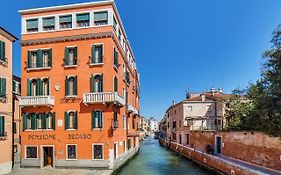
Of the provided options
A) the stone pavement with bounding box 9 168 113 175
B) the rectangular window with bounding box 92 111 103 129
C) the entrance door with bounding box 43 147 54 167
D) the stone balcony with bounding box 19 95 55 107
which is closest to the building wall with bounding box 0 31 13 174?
the stone pavement with bounding box 9 168 113 175

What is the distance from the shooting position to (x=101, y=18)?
19859 millimetres

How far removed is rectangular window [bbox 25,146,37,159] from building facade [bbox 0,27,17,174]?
2272 millimetres

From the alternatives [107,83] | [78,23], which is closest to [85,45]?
[78,23]

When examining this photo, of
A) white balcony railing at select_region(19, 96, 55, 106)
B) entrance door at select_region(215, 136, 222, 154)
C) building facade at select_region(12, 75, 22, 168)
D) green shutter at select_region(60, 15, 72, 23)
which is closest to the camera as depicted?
white balcony railing at select_region(19, 96, 55, 106)

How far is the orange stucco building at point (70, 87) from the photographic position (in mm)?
19219

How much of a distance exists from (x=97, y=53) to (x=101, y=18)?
2.81 metres

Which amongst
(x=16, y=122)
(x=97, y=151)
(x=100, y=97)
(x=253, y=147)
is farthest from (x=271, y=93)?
(x=16, y=122)

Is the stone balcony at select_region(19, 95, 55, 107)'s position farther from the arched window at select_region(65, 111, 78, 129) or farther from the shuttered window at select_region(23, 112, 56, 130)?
the arched window at select_region(65, 111, 78, 129)

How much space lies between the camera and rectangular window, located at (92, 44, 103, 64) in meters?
19.7

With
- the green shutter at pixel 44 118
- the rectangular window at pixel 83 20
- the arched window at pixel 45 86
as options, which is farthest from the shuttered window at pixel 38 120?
the rectangular window at pixel 83 20

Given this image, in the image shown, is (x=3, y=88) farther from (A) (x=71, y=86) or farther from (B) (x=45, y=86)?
(A) (x=71, y=86)

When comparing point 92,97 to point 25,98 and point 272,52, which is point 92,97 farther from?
point 272,52

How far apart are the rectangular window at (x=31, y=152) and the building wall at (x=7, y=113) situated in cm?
227

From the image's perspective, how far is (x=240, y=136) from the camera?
774 inches
